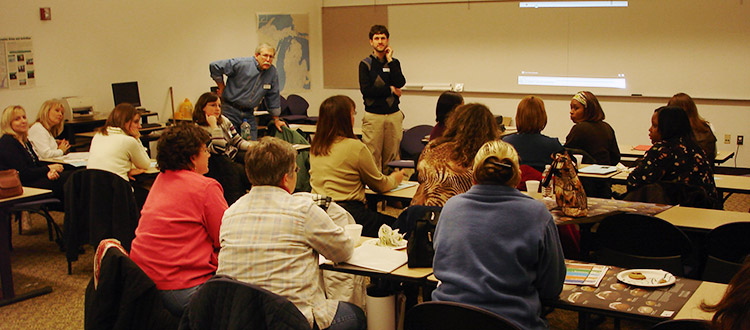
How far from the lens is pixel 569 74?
369 inches

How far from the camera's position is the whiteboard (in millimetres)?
8484

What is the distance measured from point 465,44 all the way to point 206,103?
5.27m

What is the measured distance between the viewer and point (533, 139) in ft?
15.6

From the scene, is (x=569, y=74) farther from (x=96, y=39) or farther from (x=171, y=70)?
(x=96, y=39)

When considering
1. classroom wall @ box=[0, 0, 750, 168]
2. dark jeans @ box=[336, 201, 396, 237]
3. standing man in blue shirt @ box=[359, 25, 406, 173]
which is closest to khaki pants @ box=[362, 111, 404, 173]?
standing man in blue shirt @ box=[359, 25, 406, 173]

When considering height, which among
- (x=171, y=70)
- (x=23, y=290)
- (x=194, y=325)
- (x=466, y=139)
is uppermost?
(x=171, y=70)

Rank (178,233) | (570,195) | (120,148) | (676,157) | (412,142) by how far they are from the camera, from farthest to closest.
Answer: (412,142)
(120,148)
(676,157)
(570,195)
(178,233)

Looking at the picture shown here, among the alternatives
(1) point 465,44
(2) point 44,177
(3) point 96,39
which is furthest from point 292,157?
(1) point 465,44

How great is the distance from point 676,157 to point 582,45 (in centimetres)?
548

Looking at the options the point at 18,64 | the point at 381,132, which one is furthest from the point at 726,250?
the point at 18,64

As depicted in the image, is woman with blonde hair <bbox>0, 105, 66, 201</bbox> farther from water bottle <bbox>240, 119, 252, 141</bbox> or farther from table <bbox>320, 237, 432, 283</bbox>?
table <bbox>320, 237, 432, 283</bbox>

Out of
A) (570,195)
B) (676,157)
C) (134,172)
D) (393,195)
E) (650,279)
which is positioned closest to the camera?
(650,279)

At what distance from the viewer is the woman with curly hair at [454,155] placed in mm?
3684

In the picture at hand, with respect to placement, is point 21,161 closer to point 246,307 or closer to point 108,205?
point 108,205
